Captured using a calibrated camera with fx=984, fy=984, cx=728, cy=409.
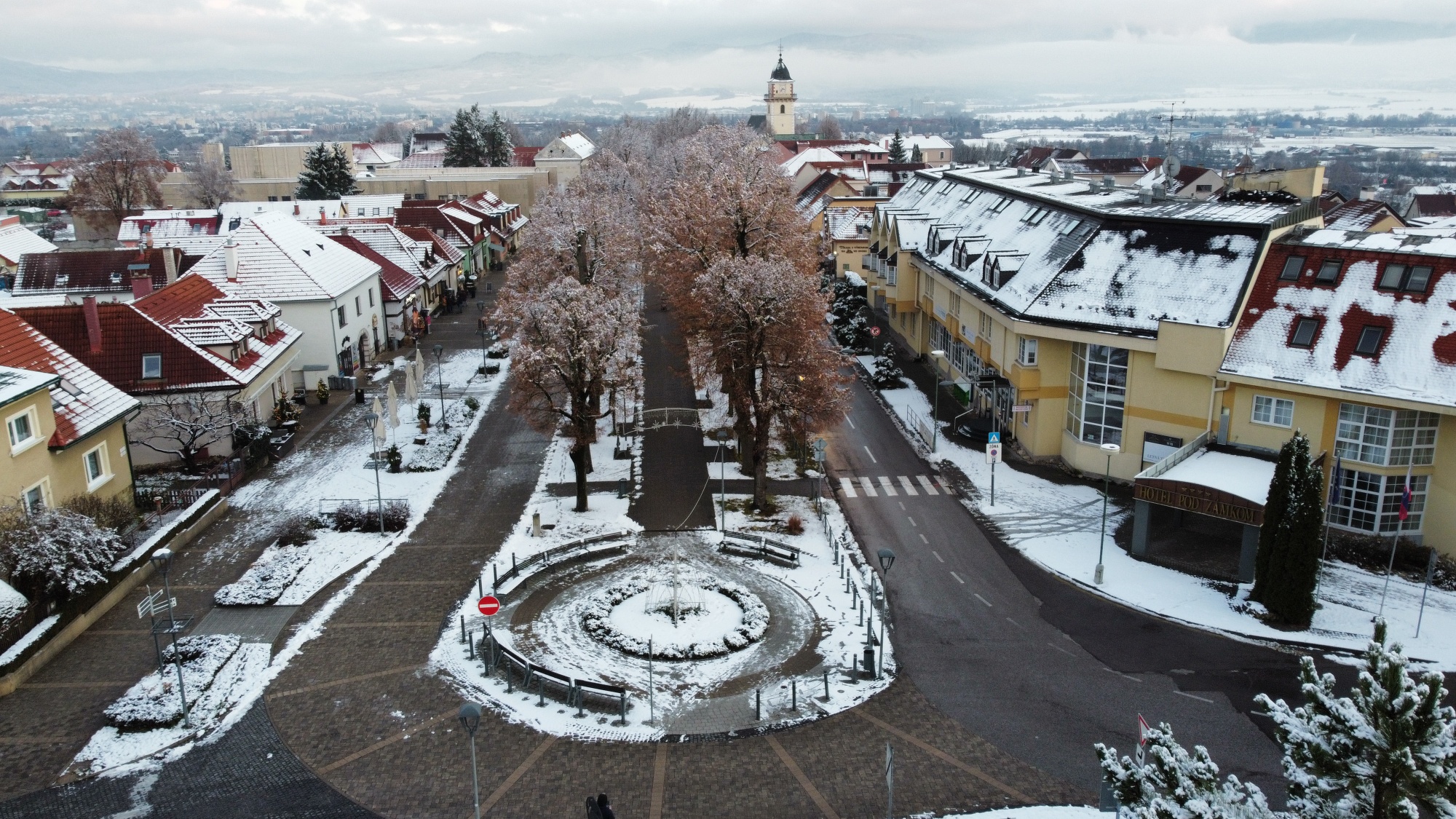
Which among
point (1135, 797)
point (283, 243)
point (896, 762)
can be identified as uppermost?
point (283, 243)

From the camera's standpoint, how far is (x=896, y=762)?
1981cm

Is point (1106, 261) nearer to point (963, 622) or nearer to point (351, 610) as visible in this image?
point (963, 622)

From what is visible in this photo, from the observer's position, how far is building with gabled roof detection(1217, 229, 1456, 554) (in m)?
28.8

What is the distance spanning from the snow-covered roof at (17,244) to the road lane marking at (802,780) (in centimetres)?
6770

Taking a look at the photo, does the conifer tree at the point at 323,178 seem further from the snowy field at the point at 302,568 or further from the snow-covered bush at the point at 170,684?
the snow-covered bush at the point at 170,684

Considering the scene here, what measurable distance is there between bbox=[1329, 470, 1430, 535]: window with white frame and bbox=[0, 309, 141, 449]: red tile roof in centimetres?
3793

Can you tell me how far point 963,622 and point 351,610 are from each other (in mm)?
16121

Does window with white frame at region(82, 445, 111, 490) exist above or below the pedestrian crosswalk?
above

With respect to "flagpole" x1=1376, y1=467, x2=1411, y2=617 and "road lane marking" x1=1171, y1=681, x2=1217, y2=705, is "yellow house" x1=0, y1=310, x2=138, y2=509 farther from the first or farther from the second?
"flagpole" x1=1376, y1=467, x2=1411, y2=617

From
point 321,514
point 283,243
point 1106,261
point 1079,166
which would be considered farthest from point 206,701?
point 1079,166

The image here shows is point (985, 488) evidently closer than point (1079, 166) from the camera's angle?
Yes

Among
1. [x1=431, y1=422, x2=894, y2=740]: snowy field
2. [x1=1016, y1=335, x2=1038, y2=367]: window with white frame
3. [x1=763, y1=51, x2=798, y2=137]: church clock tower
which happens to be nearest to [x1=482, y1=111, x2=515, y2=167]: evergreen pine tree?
[x1=763, y1=51, x2=798, y2=137]: church clock tower

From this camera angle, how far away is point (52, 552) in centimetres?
2391

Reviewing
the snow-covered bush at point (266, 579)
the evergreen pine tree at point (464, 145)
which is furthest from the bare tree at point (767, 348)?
the evergreen pine tree at point (464, 145)
